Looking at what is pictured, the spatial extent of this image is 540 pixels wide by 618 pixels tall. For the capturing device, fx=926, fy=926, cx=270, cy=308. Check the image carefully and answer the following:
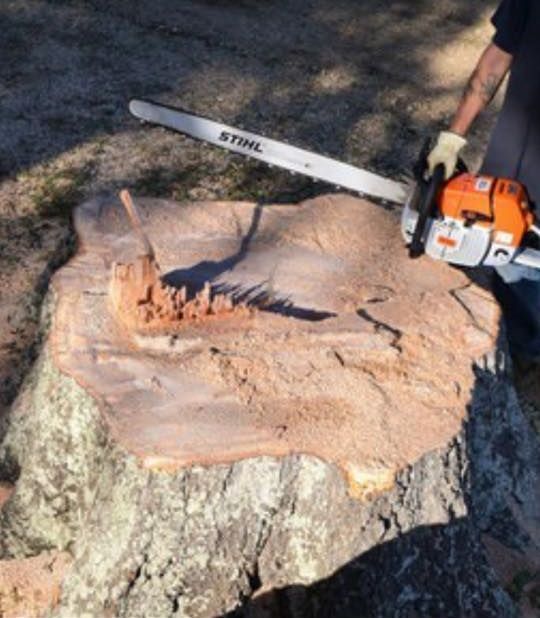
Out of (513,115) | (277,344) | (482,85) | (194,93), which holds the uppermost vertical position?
(482,85)

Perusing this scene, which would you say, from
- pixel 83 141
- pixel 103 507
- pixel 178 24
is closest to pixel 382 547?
pixel 103 507

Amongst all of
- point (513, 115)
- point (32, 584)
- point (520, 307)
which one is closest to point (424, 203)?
point (513, 115)

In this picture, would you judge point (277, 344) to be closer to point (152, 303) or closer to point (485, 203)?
point (152, 303)

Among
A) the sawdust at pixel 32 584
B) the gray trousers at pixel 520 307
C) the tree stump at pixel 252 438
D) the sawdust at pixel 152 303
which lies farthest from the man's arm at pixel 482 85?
the sawdust at pixel 32 584

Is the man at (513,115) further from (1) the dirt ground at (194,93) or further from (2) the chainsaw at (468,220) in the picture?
(1) the dirt ground at (194,93)

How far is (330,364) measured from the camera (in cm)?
295

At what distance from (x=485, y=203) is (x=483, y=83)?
0.92 m

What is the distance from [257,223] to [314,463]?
4.06 ft

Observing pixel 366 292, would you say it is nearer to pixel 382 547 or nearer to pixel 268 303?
pixel 268 303

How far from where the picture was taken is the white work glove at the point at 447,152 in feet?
11.9

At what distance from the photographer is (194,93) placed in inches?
268

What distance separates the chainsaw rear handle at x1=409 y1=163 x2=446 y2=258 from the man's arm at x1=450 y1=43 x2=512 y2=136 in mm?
595

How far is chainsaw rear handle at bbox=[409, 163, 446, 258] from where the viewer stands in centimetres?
340

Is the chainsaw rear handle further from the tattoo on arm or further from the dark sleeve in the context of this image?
the dark sleeve
